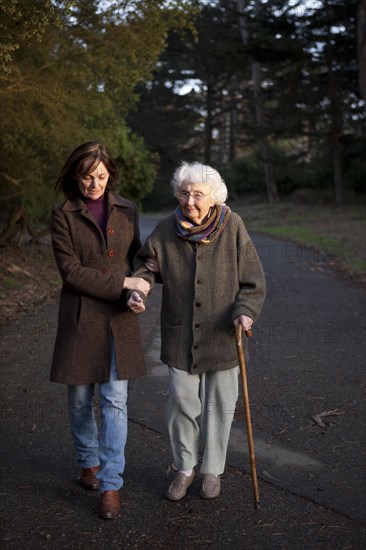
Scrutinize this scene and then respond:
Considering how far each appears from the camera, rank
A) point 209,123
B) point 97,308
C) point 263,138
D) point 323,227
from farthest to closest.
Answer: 1. point 209,123
2. point 263,138
3. point 323,227
4. point 97,308

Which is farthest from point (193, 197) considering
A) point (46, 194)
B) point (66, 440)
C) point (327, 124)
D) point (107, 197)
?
point (327, 124)

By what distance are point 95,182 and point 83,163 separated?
13 centimetres

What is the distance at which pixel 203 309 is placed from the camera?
404 centimetres

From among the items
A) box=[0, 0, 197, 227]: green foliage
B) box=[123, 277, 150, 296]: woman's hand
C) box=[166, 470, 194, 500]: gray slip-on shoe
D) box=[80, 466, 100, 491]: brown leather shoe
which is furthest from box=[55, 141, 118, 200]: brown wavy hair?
box=[0, 0, 197, 227]: green foliage

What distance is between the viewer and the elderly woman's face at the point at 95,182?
3.89m

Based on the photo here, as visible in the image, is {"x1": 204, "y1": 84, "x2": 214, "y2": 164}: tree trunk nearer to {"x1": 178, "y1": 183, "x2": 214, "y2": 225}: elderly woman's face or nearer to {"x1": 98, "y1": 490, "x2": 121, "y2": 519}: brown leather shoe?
{"x1": 178, "y1": 183, "x2": 214, "y2": 225}: elderly woman's face

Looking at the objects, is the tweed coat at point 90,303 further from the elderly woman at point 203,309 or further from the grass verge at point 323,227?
the grass verge at point 323,227

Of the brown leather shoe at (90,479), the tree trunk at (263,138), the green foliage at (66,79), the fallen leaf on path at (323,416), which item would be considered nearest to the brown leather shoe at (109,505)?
the brown leather shoe at (90,479)

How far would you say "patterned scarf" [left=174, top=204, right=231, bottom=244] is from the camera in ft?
13.0

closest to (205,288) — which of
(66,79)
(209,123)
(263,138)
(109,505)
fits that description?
(109,505)

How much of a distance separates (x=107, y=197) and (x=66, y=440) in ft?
6.21

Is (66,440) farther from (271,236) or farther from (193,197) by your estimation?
(271,236)

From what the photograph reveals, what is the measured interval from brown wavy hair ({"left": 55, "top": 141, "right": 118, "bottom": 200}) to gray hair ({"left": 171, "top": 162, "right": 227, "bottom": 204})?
38 cm

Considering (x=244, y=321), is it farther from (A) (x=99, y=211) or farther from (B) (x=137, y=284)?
(A) (x=99, y=211)
